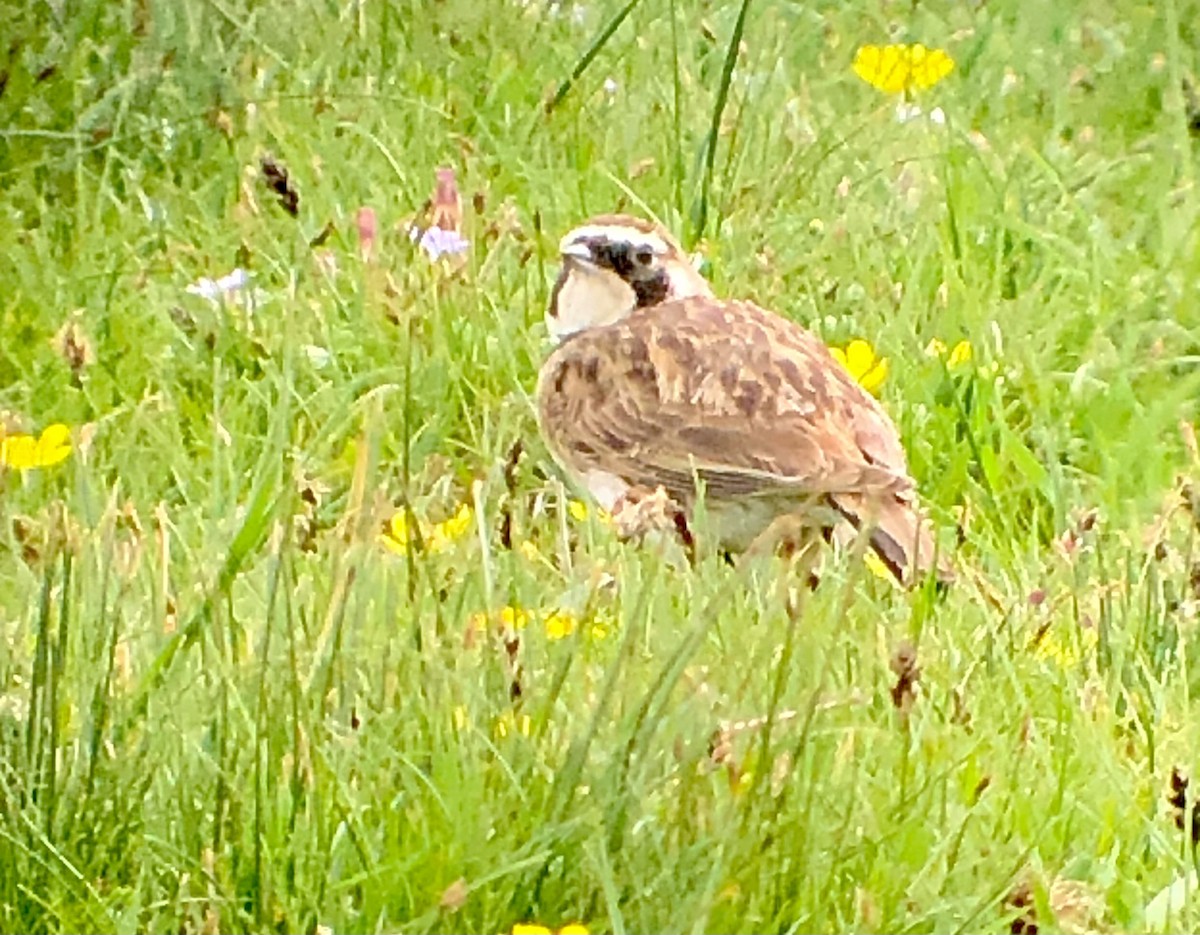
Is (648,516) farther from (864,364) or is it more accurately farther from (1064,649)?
(864,364)

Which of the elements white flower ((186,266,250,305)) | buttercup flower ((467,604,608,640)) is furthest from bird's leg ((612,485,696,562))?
white flower ((186,266,250,305))

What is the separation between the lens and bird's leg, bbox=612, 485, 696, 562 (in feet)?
11.6

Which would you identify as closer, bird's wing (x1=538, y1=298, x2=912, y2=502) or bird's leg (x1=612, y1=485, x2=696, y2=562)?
bird's leg (x1=612, y1=485, x2=696, y2=562)

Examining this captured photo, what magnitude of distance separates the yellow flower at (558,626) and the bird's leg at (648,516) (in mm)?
156

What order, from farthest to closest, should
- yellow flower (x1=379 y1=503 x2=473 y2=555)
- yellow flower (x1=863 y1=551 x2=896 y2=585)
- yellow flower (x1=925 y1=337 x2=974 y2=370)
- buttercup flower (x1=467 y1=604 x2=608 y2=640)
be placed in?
yellow flower (x1=925 y1=337 x2=974 y2=370) < yellow flower (x1=863 y1=551 x2=896 y2=585) < yellow flower (x1=379 y1=503 x2=473 y2=555) < buttercup flower (x1=467 y1=604 x2=608 y2=640)

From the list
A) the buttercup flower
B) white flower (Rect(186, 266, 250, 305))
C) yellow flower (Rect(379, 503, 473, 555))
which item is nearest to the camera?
the buttercup flower

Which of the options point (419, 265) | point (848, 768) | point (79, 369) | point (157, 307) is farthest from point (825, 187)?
point (848, 768)

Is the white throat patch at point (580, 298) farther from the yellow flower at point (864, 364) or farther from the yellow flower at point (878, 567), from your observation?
the yellow flower at point (878, 567)

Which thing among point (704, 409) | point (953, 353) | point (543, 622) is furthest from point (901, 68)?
point (543, 622)

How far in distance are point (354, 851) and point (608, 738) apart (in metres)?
0.35

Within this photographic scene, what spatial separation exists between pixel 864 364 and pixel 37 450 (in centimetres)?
152

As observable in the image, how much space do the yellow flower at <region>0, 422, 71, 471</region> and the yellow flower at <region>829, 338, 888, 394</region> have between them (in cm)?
140

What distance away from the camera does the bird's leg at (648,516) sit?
3.53 metres

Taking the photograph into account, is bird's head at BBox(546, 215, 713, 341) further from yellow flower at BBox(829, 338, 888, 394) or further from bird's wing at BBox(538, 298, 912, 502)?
yellow flower at BBox(829, 338, 888, 394)
